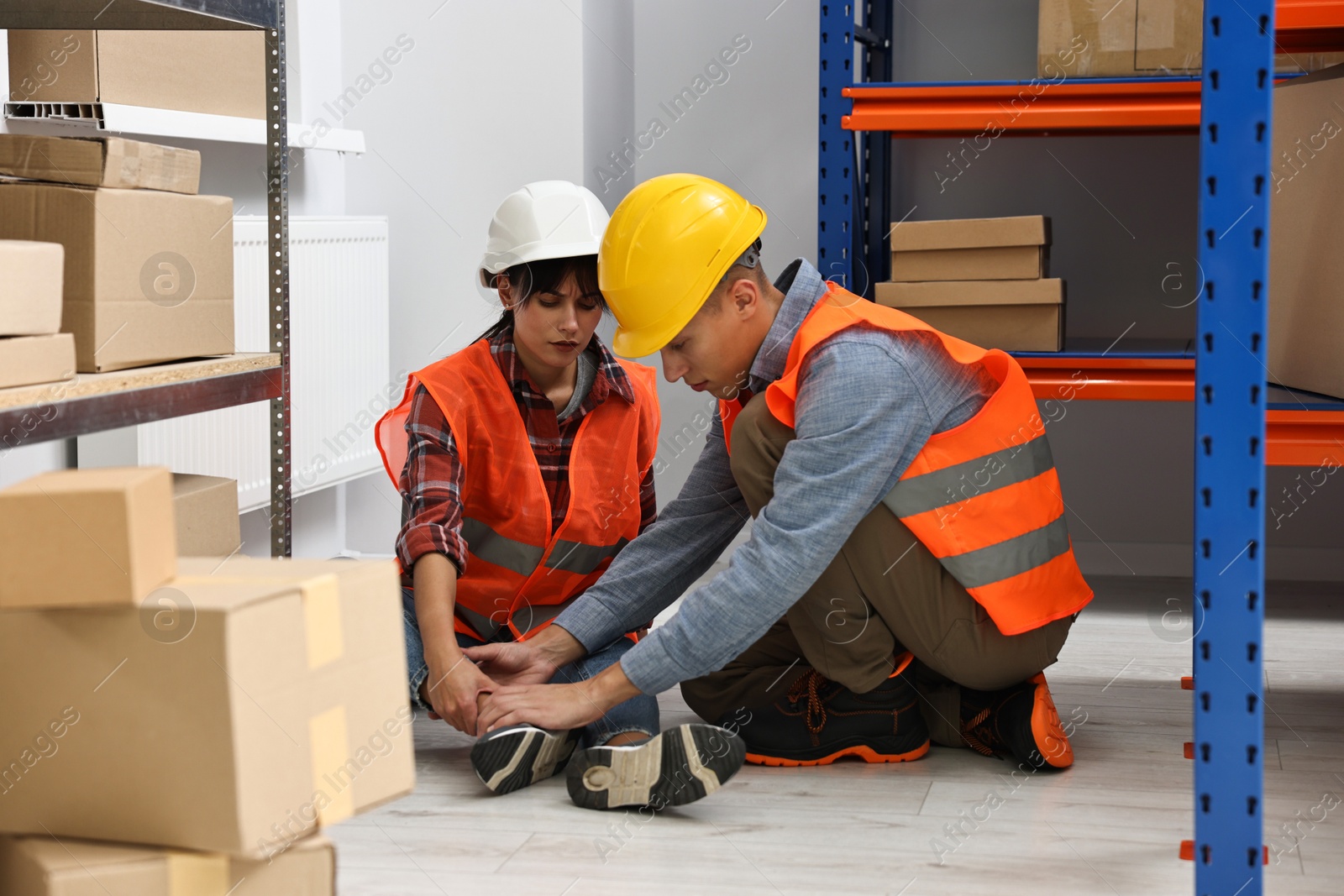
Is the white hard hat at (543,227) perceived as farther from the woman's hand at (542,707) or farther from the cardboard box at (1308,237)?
the cardboard box at (1308,237)

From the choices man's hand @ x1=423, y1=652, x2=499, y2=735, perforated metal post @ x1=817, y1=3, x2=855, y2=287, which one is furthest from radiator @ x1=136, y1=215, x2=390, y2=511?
perforated metal post @ x1=817, y1=3, x2=855, y2=287

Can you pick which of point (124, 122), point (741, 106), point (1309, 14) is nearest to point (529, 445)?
point (124, 122)

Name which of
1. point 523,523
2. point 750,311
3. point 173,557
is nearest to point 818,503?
point 750,311

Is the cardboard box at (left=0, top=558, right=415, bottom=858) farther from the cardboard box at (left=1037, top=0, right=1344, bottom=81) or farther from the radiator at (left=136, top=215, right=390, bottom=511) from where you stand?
the cardboard box at (left=1037, top=0, right=1344, bottom=81)

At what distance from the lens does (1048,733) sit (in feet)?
5.41

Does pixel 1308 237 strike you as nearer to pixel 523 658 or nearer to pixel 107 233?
pixel 523 658

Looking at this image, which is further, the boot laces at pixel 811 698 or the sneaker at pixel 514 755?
the boot laces at pixel 811 698

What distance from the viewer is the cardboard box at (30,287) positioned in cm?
122

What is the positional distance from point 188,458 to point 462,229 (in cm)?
88

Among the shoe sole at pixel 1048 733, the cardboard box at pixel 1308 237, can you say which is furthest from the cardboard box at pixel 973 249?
the shoe sole at pixel 1048 733

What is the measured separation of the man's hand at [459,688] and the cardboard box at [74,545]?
0.65 metres

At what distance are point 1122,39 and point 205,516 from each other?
5.86 feet

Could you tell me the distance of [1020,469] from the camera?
1.64 meters

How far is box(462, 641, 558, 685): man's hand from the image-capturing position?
169 centimetres
